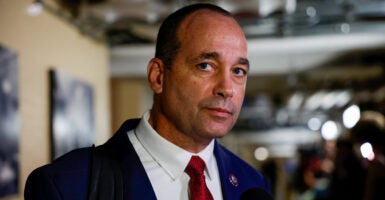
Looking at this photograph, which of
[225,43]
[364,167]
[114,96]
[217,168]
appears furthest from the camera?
[114,96]

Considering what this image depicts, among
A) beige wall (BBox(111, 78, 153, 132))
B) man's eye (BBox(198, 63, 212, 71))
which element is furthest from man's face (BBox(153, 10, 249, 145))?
beige wall (BBox(111, 78, 153, 132))

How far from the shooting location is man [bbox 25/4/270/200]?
1226 millimetres

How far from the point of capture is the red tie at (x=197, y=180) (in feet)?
4.37

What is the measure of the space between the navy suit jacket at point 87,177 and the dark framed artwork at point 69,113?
292 cm

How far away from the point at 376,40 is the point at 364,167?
10.7 feet

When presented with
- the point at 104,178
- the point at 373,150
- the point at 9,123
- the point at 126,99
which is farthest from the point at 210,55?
the point at 126,99

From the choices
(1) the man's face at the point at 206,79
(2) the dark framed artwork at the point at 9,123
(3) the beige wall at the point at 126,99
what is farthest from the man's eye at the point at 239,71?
(3) the beige wall at the point at 126,99

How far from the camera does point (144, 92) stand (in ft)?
29.6

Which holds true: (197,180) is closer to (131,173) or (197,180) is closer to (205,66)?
(131,173)

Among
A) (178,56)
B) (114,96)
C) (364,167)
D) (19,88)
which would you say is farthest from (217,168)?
(114,96)

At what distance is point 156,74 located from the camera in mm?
1433

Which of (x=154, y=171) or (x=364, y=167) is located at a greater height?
(x=154, y=171)

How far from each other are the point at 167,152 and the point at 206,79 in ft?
0.75

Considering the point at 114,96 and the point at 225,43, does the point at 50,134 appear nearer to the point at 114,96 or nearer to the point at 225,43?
the point at 225,43
